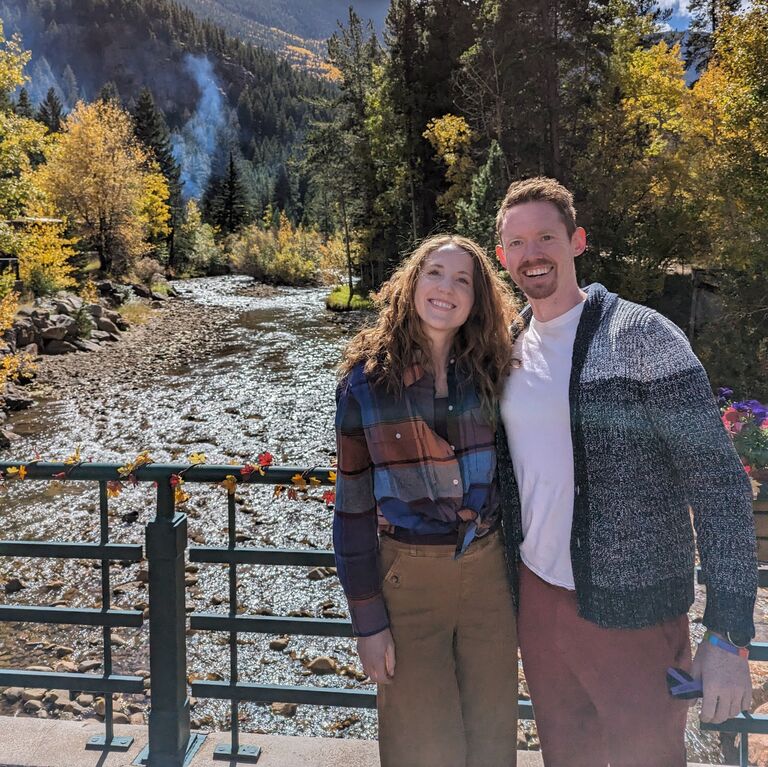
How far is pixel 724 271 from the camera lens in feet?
50.5

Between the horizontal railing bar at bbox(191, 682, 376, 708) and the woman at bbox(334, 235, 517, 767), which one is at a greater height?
the woman at bbox(334, 235, 517, 767)

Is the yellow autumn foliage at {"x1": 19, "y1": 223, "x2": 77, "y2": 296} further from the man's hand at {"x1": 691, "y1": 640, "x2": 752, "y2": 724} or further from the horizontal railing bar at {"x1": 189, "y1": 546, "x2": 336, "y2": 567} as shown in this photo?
the man's hand at {"x1": 691, "y1": 640, "x2": 752, "y2": 724}

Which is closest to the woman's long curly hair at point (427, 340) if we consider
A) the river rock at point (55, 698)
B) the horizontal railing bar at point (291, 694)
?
the horizontal railing bar at point (291, 694)

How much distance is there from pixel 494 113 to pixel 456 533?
27028 millimetres

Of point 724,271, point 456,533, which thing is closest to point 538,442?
point 456,533

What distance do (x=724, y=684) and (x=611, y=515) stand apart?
47 centimetres

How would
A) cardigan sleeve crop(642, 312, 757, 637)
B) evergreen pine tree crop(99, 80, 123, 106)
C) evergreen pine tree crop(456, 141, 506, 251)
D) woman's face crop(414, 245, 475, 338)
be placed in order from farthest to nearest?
evergreen pine tree crop(99, 80, 123, 106) → evergreen pine tree crop(456, 141, 506, 251) → woman's face crop(414, 245, 475, 338) → cardigan sleeve crop(642, 312, 757, 637)

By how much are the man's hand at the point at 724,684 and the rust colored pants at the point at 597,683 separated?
4.9 inches

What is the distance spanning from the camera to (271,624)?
7.84ft

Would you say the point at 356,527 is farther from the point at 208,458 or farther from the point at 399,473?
the point at 208,458

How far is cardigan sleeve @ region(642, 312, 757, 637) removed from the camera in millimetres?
1538

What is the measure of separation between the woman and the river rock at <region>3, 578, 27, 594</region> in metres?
6.25

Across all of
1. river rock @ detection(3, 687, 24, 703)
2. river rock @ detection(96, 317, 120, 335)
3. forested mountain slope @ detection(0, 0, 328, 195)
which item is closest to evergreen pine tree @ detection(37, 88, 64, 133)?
river rock @ detection(96, 317, 120, 335)

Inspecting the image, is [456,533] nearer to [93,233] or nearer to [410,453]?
[410,453]
